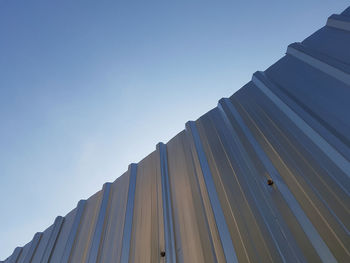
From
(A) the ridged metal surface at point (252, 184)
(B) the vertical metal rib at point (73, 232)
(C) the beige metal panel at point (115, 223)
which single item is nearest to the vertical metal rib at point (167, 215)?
(A) the ridged metal surface at point (252, 184)

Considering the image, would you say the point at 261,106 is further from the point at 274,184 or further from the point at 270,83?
the point at 274,184

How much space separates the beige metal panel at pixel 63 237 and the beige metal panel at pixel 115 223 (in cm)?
85

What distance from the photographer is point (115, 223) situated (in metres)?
2.55

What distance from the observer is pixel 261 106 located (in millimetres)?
2297

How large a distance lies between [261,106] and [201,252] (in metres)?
1.51

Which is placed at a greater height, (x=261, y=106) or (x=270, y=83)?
(x=270, y=83)

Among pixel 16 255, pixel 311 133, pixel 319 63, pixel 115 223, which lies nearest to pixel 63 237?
pixel 115 223

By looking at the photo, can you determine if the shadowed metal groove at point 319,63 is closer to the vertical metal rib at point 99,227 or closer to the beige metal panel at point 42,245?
the vertical metal rib at point 99,227

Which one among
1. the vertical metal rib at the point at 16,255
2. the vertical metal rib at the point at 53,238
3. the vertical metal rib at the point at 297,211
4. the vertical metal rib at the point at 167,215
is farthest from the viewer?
the vertical metal rib at the point at 16,255

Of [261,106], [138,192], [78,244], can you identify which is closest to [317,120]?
[261,106]

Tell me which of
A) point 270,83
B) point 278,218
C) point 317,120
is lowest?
point 278,218

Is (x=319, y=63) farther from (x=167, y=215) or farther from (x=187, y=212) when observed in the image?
(x=167, y=215)

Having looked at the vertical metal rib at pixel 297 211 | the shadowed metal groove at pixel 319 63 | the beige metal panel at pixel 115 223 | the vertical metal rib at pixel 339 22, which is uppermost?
the vertical metal rib at pixel 339 22

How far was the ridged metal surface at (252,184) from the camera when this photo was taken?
50.8 inches
